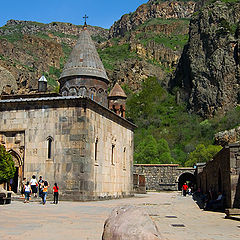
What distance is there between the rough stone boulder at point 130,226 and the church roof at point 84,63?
17.5 meters

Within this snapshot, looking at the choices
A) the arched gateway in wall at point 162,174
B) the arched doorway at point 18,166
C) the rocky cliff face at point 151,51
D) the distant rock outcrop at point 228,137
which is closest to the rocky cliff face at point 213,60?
the distant rock outcrop at point 228,137

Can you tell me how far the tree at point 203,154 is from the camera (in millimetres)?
44750

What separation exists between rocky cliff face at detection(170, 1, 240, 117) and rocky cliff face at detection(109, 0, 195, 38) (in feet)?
279

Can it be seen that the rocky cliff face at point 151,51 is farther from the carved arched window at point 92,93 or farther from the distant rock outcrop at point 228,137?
the carved arched window at point 92,93

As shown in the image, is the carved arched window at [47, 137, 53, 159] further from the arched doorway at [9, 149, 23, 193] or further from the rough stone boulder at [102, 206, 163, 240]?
the rough stone boulder at [102, 206, 163, 240]

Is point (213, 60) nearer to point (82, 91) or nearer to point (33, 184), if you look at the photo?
point (82, 91)

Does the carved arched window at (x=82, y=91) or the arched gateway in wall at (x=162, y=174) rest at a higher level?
the carved arched window at (x=82, y=91)

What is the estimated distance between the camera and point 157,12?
152 meters

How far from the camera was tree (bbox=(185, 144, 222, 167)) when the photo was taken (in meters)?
44.8

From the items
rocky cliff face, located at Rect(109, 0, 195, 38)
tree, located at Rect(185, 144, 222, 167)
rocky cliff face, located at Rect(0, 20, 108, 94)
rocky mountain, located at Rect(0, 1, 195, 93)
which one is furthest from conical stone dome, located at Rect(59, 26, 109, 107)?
rocky cliff face, located at Rect(109, 0, 195, 38)

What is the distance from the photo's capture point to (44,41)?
114188 mm

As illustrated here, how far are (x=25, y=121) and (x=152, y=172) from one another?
79.2 ft

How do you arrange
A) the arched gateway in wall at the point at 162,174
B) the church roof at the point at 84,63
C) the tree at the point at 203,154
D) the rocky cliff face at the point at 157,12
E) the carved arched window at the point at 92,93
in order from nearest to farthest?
the carved arched window at the point at 92,93 < the church roof at the point at 84,63 < the arched gateway in wall at the point at 162,174 < the tree at the point at 203,154 < the rocky cliff face at the point at 157,12

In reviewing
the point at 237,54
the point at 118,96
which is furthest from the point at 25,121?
the point at 237,54
